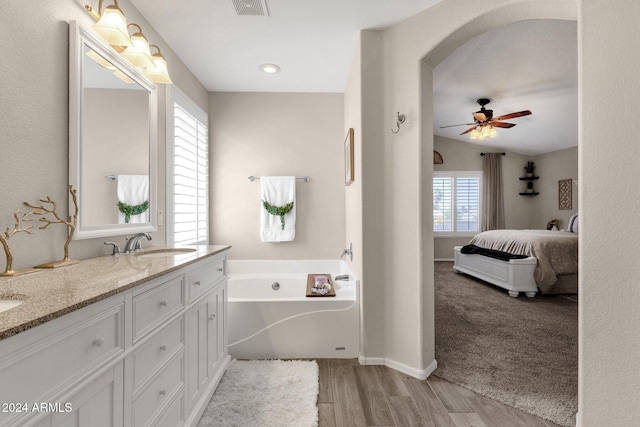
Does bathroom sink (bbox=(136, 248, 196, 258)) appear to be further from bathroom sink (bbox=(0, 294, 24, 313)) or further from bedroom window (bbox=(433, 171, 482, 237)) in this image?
bedroom window (bbox=(433, 171, 482, 237))

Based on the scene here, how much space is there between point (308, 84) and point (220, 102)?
995 millimetres

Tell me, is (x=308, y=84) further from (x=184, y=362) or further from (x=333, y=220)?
(x=184, y=362)

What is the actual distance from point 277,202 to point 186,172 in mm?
960

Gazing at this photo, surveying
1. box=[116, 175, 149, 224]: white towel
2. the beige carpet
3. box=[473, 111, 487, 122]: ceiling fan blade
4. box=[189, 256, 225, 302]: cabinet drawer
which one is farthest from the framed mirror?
box=[473, 111, 487, 122]: ceiling fan blade

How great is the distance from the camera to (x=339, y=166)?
3.38 metres

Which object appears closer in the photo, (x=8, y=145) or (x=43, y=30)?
(x=8, y=145)

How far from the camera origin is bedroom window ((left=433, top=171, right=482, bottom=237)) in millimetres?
6785

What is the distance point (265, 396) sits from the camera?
5.99 ft

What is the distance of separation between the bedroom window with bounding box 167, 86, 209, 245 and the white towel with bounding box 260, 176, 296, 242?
0.61m

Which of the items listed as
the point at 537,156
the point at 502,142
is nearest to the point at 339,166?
the point at 502,142

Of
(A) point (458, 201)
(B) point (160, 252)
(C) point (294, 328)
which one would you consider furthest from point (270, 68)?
(A) point (458, 201)

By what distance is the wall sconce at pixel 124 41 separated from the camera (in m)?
1.51

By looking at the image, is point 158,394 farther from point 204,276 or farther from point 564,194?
point 564,194

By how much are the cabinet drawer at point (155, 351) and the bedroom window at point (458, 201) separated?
6290mm
